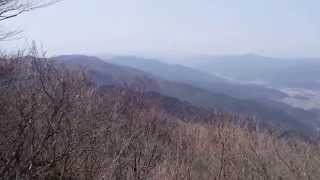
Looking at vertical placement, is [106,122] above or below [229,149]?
above

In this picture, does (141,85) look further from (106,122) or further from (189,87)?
(189,87)

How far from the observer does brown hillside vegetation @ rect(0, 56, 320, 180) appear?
4517 millimetres

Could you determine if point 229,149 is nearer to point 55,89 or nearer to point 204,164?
point 204,164

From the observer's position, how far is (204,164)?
6.66 metres

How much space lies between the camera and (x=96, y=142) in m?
5.34

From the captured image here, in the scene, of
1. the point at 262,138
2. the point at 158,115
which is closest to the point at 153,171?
the point at 262,138

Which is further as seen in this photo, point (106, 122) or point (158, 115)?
point (158, 115)

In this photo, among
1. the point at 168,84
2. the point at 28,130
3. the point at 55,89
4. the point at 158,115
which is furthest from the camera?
the point at 168,84

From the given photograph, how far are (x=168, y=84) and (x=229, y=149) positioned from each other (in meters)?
97.4

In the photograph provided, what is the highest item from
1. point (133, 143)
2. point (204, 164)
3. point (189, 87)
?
point (133, 143)

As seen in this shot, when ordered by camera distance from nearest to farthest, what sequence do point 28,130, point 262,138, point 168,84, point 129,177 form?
1. point 28,130
2. point 129,177
3. point 262,138
4. point 168,84

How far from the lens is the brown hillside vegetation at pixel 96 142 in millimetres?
4517

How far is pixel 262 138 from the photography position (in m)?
7.14

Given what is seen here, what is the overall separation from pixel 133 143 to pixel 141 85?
1.79 metres
